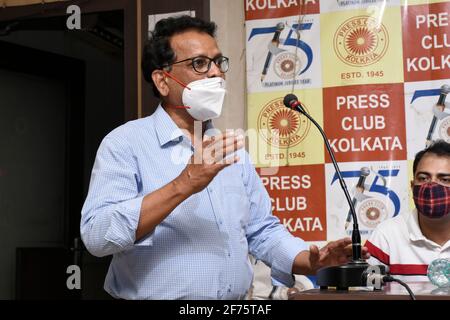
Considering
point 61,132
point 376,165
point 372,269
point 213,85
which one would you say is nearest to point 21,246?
point 61,132

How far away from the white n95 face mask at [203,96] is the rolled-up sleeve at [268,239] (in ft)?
0.74

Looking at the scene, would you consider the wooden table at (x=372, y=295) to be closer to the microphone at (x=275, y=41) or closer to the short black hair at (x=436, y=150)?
the short black hair at (x=436, y=150)

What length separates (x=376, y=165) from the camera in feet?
8.55

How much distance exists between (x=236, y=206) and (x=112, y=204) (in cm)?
40

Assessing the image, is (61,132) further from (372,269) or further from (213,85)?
(372,269)

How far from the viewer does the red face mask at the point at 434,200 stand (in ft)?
7.39

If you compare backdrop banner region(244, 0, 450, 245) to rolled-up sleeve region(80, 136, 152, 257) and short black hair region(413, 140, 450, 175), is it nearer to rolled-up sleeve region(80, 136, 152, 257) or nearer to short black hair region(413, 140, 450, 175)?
short black hair region(413, 140, 450, 175)

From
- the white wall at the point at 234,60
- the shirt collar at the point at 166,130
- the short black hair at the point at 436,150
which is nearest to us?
the shirt collar at the point at 166,130

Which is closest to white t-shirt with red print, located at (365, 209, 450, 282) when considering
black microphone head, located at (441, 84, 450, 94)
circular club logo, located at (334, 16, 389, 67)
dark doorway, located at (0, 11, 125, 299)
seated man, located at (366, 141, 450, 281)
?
seated man, located at (366, 141, 450, 281)

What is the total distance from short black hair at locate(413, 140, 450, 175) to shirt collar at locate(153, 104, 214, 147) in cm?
116

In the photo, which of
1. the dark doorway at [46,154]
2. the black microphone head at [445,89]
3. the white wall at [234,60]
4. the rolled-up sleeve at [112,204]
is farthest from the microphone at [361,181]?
the dark doorway at [46,154]

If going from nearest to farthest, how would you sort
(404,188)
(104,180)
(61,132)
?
1. (104,180)
2. (404,188)
3. (61,132)

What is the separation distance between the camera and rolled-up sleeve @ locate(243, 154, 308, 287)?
67.8 inches
